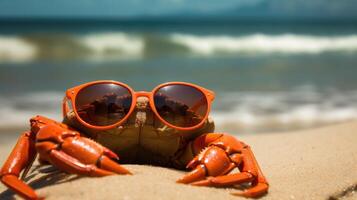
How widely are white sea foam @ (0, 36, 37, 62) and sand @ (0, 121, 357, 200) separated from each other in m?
10.9

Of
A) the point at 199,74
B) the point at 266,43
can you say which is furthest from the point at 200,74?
the point at 266,43

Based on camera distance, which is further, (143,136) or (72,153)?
(143,136)

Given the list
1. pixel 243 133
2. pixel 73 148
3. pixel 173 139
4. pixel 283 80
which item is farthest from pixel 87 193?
pixel 283 80

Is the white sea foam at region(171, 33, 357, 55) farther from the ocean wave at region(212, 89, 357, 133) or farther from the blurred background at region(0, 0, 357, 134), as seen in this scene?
the ocean wave at region(212, 89, 357, 133)

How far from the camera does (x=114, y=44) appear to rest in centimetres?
2091

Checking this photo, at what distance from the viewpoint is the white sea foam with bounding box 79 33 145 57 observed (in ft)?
61.2

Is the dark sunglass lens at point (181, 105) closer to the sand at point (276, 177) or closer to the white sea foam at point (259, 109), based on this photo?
the sand at point (276, 177)

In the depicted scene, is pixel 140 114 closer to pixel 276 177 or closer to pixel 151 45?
pixel 276 177

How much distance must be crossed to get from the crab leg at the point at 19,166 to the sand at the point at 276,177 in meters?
0.09

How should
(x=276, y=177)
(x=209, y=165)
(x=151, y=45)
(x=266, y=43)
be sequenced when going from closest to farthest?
(x=209, y=165)
(x=276, y=177)
(x=151, y=45)
(x=266, y=43)

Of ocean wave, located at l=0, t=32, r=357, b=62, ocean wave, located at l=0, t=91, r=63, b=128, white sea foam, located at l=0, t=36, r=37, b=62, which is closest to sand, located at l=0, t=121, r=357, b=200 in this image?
ocean wave, located at l=0, t=91, r=63, b=128

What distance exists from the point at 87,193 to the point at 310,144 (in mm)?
2833

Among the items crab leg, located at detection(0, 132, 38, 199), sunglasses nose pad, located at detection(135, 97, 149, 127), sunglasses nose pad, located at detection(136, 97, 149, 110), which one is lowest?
crab leg, located at detection(0, 132, 38, 199)

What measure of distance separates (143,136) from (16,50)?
1578 centimetres
